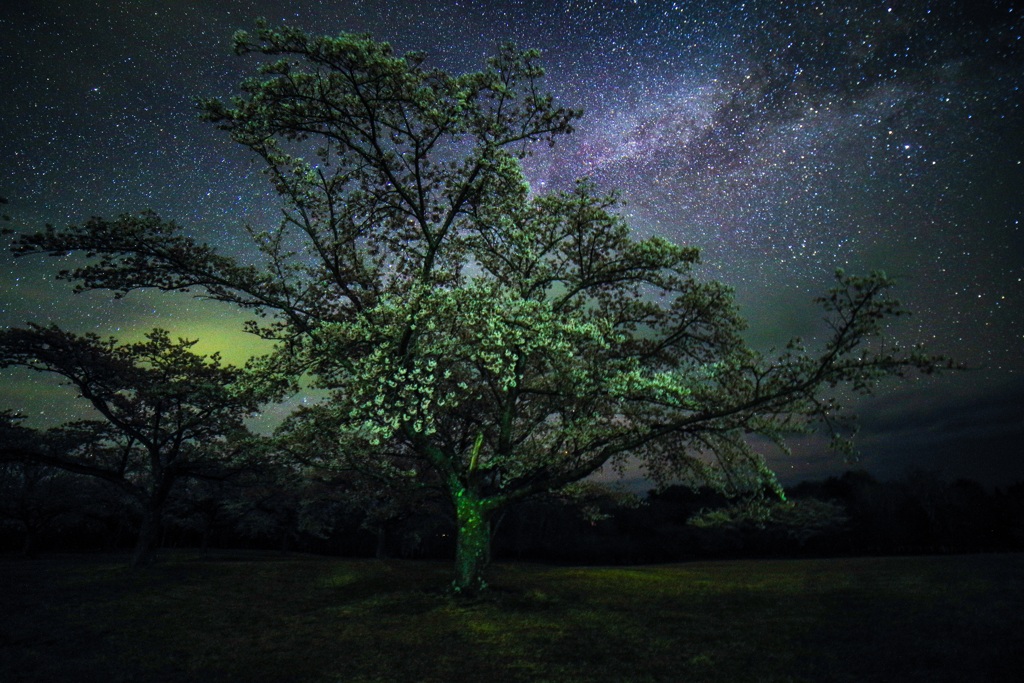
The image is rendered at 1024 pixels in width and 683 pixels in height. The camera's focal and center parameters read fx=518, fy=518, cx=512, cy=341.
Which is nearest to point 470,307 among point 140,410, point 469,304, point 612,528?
point 469,304

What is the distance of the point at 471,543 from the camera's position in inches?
792

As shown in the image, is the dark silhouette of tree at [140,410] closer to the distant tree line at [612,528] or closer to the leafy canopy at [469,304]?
the leafy canopy at [469,304]

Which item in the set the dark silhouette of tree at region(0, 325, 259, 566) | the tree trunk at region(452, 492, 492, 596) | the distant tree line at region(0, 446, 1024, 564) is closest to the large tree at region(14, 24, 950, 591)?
the tree trunk at region(452, 492, 492, 596)

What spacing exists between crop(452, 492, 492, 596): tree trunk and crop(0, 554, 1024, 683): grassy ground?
99 cm

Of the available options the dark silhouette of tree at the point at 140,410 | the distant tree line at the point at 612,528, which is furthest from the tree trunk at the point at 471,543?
the distant tree line at the point at 612,528

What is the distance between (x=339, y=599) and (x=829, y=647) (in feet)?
55.7

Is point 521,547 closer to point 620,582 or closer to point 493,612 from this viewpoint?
point 620,582

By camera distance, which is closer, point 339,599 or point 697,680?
point 697,680

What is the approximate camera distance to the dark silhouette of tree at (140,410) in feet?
86.0

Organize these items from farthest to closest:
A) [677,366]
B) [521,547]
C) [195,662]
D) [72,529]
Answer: [521,547]
[72,529]
[677,366]
[195,662]

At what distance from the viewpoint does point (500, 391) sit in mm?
23328

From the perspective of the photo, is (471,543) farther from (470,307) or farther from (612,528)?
(612,528)

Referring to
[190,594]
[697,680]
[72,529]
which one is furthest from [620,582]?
[72,529]

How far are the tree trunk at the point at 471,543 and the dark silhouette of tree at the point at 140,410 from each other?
42.8 feet
